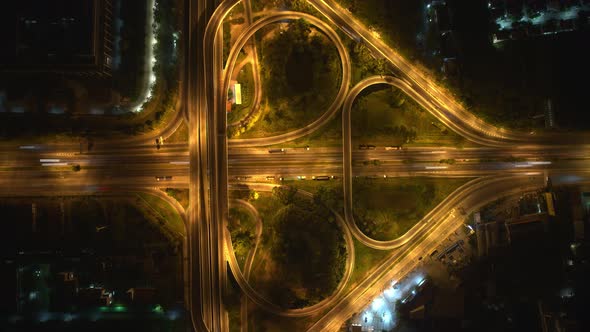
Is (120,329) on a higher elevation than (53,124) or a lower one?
lower

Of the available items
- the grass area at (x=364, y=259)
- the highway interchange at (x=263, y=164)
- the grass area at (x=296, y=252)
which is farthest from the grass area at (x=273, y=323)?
the grass area at (x=364, y=259)

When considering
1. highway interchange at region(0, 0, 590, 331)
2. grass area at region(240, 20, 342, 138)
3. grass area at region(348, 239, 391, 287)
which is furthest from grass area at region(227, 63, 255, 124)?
grass area at region(348, 239, 391, 287)

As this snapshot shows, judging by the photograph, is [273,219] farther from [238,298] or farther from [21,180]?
[21,180]

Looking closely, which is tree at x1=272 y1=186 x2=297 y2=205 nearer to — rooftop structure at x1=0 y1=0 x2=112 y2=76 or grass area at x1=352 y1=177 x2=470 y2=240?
grass area at x1=352 y1=177 x2=470 y2=240

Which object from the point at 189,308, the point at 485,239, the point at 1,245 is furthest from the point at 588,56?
the point at 1,245

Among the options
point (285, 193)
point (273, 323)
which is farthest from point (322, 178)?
point (273, 323)

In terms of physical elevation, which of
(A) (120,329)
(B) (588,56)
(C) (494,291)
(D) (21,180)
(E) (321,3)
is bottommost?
(A) (120,329)

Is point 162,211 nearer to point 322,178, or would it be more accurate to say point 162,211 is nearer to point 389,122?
point 322,178

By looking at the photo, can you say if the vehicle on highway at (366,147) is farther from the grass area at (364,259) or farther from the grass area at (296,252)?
the grass area at (364,259)
